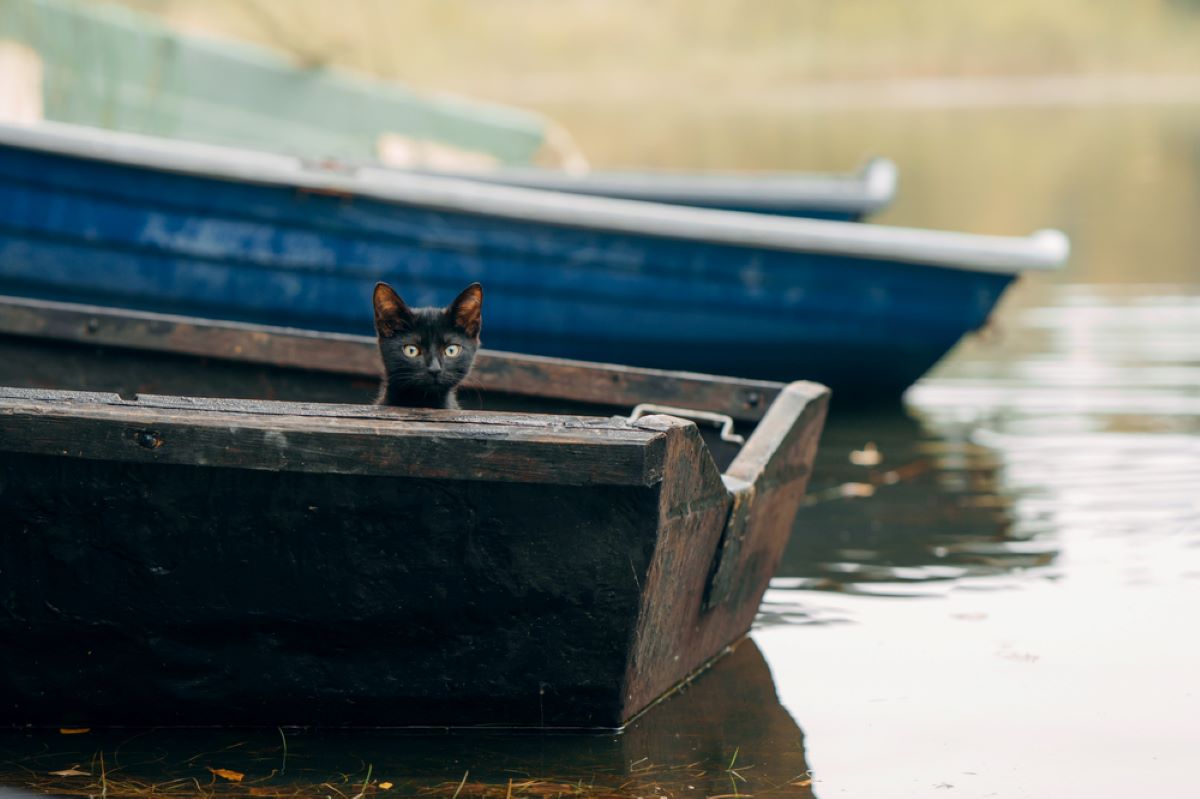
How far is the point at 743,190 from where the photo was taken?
29.8ft

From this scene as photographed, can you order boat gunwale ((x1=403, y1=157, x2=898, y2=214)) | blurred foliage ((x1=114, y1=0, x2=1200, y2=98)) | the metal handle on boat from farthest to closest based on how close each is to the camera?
blurred foliage ((x1=114, y1=0, x2=1200, y2=98)) < boat gunwale ((x1=403, y1=157, x2=898, y2=214)) < the metal handle on boat

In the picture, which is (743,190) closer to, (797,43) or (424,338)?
(424,338)

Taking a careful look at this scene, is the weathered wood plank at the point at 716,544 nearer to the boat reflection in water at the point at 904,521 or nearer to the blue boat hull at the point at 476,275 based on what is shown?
the boat reflection in water at the point at 904,521

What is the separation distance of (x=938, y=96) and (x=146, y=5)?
32.8 meters

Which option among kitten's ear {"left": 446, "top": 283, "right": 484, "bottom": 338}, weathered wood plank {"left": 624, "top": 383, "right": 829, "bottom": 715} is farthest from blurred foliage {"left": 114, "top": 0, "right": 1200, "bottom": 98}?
kitten's ear {"left": 446, "top": 283, "right": 484, "bottom": 338}

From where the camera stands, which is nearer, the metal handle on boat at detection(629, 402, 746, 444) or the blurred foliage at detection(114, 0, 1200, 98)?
the metal handle on boat at detection(629, 402, 746, 444)

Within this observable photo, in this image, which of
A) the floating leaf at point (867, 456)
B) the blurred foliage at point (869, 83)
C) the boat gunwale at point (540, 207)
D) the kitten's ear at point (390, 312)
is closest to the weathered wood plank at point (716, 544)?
the kitten's ear at point (390, 312)

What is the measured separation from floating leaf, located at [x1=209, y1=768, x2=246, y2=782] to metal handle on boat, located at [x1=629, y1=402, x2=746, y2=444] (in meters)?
1.53

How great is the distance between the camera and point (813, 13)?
187 ft

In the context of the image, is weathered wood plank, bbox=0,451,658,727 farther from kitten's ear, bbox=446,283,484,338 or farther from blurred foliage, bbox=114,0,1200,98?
blurred foliage, bbox=114,0,1200,98

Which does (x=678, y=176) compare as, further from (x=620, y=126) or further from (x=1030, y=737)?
(x=620, y=126)

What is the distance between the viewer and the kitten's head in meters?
3.69

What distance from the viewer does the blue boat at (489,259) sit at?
6477 millimetres

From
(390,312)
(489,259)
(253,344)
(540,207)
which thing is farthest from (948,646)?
(489,259)
